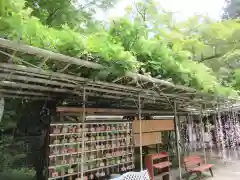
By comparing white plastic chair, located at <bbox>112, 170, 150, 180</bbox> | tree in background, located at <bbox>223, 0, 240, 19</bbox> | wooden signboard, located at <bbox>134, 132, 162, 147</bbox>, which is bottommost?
white plastic chair, located at <bbox>112, 170, 150, 180</bbox>

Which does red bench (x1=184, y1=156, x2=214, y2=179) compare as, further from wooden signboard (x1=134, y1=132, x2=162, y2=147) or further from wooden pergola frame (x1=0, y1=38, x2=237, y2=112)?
wooden pergola frame (x1=0, y1=38, x2=237, y2=112)

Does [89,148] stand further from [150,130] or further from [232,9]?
[232,9]

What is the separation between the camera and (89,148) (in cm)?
472

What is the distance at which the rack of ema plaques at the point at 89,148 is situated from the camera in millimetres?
4164

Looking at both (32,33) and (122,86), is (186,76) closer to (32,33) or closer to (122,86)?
(122,86)

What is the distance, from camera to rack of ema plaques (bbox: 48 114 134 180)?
416 cm

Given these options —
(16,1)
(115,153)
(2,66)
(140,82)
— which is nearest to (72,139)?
(115,153)

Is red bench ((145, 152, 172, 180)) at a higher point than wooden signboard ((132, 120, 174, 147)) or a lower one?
lower

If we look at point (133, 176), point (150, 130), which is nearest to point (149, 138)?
point (150, 130)

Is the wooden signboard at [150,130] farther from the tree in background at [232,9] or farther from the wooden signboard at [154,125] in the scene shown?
the tree in background at [232,9]

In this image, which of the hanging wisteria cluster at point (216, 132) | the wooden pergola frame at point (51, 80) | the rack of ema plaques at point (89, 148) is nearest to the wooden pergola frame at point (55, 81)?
the wooden pergola frame at point (51, 80)

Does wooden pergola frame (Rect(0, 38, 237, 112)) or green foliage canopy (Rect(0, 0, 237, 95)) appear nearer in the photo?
green foliage canopy (Rect(0, 0, 237, 95))

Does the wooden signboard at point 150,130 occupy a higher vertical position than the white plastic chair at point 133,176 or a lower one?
Answer: higher

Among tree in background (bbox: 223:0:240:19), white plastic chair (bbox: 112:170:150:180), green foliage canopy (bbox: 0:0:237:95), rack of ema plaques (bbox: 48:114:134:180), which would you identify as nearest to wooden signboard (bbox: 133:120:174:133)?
rack of ema plaques (bbox: 48:114:134:180)
